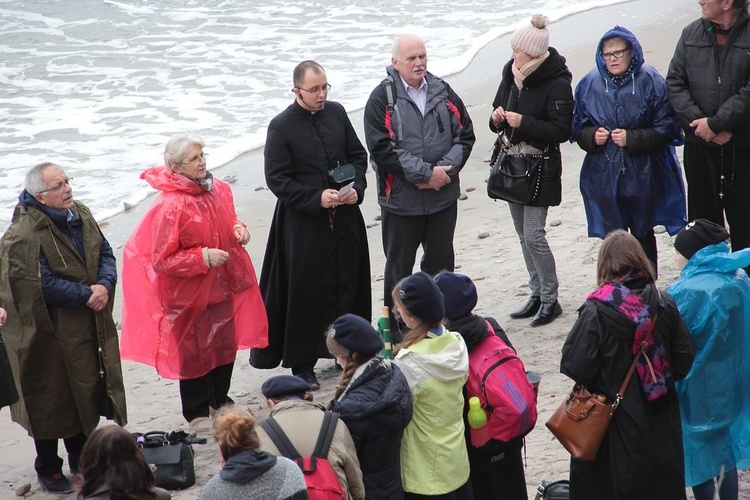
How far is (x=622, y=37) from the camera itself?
5.77m

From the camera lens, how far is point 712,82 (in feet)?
18.6

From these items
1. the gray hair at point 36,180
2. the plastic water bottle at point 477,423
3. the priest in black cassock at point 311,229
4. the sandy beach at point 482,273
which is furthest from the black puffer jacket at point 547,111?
the gray hair at point 36,180

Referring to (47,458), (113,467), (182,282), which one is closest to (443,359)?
(113,467)

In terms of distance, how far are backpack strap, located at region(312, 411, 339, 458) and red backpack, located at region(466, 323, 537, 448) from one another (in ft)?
2.42

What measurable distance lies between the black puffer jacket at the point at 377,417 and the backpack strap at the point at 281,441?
0.87ft

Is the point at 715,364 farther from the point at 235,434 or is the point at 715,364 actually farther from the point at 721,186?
the point at 235,434

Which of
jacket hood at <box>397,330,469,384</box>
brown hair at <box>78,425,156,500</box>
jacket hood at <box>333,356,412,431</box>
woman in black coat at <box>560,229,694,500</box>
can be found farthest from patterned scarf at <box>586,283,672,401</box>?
brown hair at <box>78,425,156,500</box>

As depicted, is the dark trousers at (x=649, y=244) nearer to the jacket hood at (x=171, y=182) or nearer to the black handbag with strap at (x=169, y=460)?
the jacket hood at (x=171, y=182)

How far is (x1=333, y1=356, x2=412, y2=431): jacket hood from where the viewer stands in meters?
3.46

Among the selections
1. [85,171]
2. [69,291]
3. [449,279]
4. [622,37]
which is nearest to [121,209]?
[85,171]

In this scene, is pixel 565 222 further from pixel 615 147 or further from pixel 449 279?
pixel 449 279

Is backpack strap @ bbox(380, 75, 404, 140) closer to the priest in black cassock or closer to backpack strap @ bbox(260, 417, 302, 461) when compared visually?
the priest in black cassock

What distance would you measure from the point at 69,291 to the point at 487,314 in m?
2.91

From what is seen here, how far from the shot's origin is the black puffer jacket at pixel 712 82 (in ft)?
18.2
